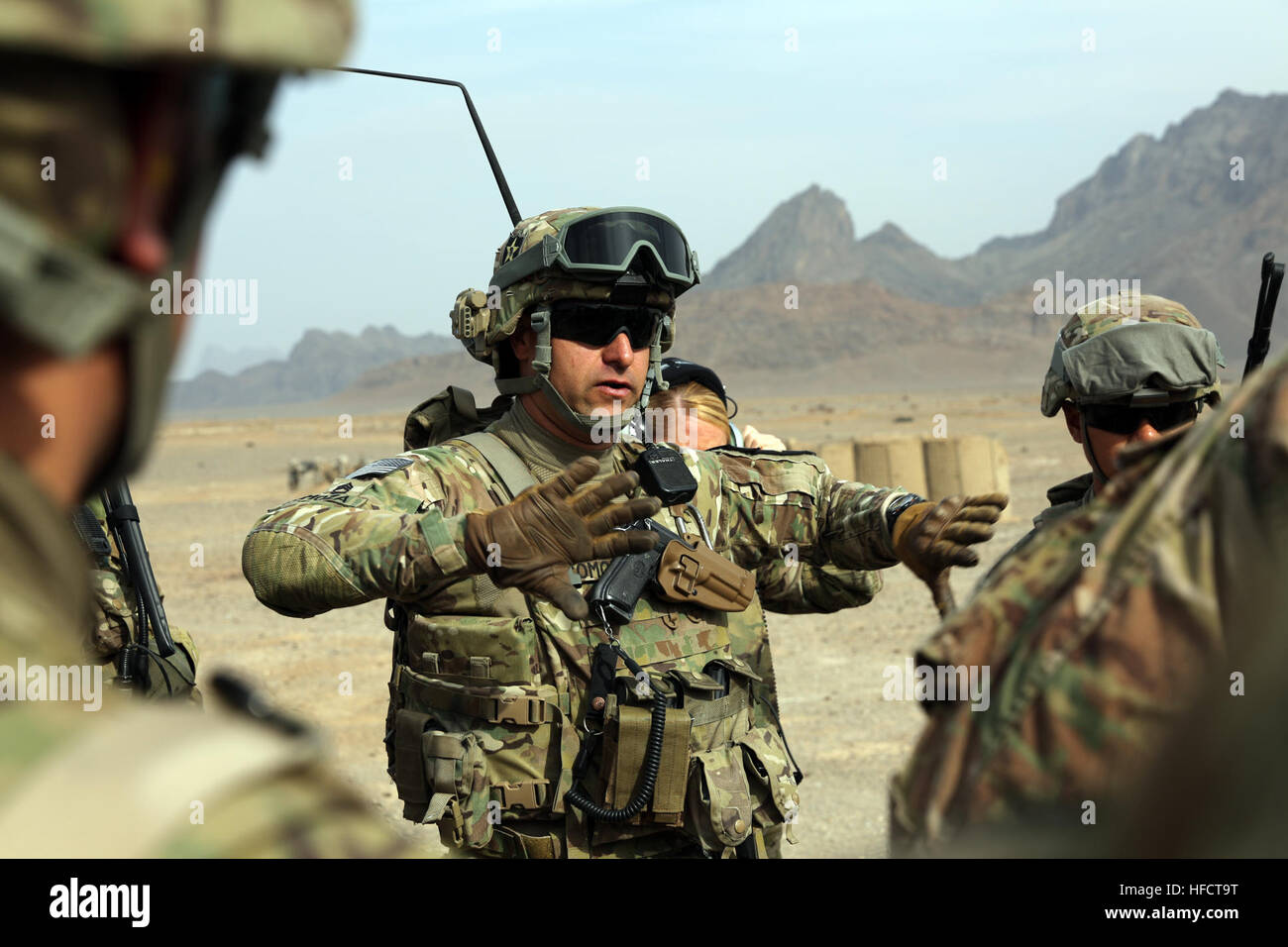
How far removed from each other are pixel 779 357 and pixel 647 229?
98.6 m

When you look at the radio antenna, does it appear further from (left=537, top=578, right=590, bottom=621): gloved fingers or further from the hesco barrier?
the hesco barrier

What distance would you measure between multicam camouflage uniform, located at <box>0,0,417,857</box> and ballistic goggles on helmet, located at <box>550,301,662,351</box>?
2.80m

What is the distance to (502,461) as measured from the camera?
363cm

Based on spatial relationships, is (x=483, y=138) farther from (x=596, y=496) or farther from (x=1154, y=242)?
(x=1154, y=242)

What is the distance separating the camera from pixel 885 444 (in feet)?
57.5

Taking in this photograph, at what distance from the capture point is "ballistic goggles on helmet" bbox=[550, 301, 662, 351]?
146 inches

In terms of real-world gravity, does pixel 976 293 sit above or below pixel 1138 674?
above

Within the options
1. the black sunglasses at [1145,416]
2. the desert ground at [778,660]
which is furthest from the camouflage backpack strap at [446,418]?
the desert ground at [778,660]

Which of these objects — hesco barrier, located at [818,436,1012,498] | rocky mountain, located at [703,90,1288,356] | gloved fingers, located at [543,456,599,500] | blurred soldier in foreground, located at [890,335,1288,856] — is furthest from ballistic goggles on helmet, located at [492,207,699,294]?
rocky mountain, located at [703,90,1288,356]

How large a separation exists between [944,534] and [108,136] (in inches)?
109

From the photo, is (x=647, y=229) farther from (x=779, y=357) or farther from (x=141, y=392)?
(x=779, y=357)

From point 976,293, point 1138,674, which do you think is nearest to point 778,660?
point 1138,674

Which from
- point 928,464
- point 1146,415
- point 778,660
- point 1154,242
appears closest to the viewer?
point 1146,415

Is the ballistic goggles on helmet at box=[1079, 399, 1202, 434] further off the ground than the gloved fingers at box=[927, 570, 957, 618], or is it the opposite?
the ballistic goggles on helmet at box=[1079, 399, 1202, 434]
